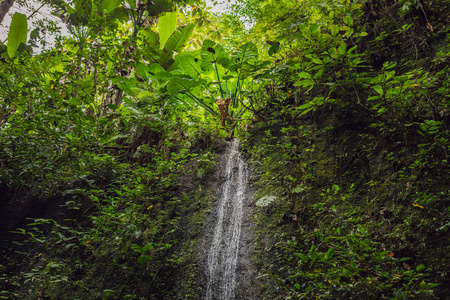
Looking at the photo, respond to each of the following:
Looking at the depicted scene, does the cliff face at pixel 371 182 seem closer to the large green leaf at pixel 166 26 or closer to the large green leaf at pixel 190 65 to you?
the large green leaf at pixel 190 65

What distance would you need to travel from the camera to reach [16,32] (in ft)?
14.0

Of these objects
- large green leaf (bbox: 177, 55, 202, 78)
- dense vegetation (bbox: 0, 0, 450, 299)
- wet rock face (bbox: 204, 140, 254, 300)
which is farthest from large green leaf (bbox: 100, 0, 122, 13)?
wet rock face (bbox: 204, 140, 254, 300)

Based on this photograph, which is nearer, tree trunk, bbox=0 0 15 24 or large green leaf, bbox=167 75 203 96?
large green leaf, bbox=167 75 203 96

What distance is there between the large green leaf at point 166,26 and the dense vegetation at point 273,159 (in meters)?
0.03

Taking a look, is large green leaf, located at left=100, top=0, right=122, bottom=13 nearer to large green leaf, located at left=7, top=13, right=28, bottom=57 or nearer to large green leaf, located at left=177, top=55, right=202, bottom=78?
large green leaf, located at left=7, top=13, right=28, bottom=57

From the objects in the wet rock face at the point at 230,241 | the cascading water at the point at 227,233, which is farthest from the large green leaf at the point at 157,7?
the wet rock face at the point at 230,241

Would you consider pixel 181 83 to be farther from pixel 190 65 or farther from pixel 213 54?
pixel 213 54

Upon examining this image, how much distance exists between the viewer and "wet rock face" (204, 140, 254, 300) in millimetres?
2836

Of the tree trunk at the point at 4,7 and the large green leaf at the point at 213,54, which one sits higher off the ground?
the tree trunk at the point at 4,7

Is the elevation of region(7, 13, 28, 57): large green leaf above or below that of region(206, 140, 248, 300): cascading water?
above

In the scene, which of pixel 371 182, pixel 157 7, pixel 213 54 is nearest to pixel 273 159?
pixel 371 182

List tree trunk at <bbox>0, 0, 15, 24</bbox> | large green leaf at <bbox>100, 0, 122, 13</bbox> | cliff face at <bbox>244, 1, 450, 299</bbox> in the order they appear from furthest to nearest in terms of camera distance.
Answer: tree trunk at <bbox>0, 0, 15, 24</bbox> → large green leaf at <bbox>100, 0, 122, 13</bbox> → cliff face at <bbox>244, 1, 450, 299</bbox>

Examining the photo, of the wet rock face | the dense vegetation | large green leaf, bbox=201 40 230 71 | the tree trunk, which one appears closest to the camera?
the dense vegetation

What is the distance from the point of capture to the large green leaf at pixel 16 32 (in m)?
4.15
